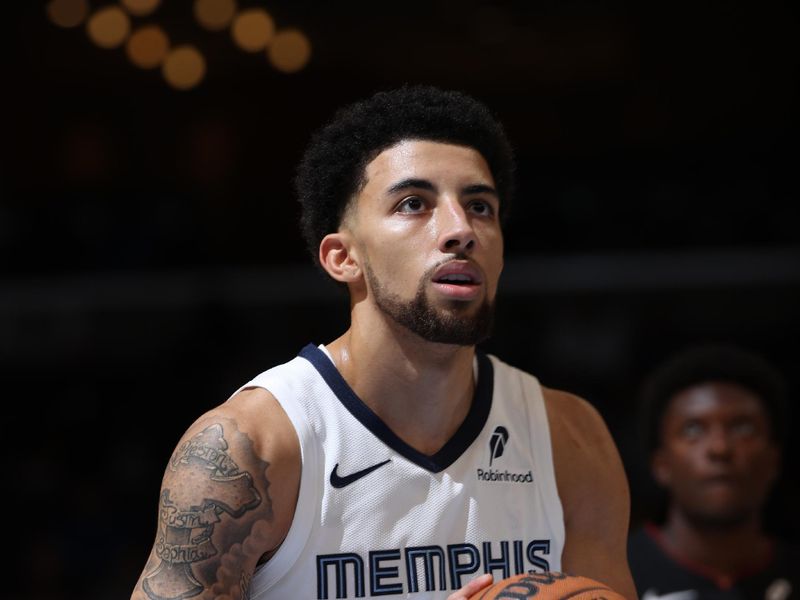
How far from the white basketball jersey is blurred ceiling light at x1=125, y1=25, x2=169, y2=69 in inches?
240

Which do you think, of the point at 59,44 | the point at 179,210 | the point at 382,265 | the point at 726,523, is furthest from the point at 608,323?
the point at 382,265

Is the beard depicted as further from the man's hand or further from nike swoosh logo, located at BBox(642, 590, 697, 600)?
nike swoosh logo, located at BBox(642, 590, 697, 600)

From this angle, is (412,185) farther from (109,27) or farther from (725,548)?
(109,27)

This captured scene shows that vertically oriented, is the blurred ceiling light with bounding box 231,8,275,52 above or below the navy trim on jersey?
above

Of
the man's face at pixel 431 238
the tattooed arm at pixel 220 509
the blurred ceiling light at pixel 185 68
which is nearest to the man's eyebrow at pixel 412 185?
the man's face at pixel 431 238

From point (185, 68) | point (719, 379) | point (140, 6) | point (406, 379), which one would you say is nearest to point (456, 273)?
point (406, 379)

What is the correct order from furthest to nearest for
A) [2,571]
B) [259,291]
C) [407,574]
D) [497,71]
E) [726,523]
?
[497,71] < [259,291] < [2,571] < [726,523] < [407,574]

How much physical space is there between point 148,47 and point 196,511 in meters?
6.75

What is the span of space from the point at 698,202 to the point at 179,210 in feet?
11.4

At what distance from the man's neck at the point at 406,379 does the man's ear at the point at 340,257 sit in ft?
0.44

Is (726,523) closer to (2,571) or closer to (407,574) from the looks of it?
(407,574)

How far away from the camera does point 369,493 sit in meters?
2.95

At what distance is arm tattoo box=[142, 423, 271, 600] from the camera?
8.75ft

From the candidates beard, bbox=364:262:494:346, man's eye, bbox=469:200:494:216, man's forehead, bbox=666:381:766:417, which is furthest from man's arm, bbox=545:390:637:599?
man's forehead, bbox=666:381:766:417
